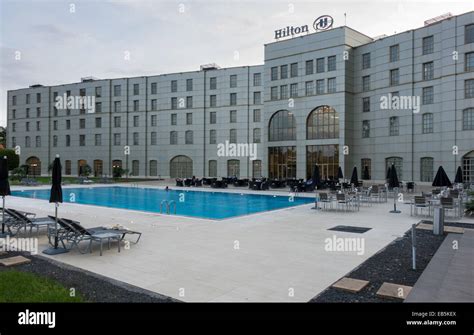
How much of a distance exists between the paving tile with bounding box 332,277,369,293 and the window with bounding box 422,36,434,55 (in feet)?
117

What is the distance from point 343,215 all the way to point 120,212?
10.7 m

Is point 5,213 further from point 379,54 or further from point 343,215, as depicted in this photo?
point 379,54

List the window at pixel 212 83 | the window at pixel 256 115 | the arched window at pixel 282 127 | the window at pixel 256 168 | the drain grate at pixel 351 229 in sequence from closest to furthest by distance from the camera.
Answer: the drain grate at pixel 351 229 < the arched window at pixel 282 127 < the window at pixel 256 168 < the window at pixel 256 115 < the window at pixel 212 83

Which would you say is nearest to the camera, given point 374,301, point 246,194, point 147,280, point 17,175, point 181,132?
point 374,301

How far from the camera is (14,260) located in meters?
8.34

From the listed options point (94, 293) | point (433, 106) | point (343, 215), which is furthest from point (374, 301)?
point (433, 106)

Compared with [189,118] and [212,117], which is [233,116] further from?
[189,118]

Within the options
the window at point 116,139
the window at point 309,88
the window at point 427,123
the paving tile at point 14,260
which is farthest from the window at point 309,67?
the paving tile at point 14,260

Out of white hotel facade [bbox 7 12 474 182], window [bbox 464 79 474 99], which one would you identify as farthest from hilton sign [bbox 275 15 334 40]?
window [bbox 464 79 474 99]

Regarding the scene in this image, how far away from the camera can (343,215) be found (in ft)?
54.2

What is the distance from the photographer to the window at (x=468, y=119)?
31.9m

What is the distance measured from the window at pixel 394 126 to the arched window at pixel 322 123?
556 cm

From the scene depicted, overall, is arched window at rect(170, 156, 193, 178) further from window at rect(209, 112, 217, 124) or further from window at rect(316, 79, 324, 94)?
window at rect(316, 79, 324, 94)

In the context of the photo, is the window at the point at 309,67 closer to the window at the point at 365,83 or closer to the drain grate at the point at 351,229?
the window at the point at 365,83
